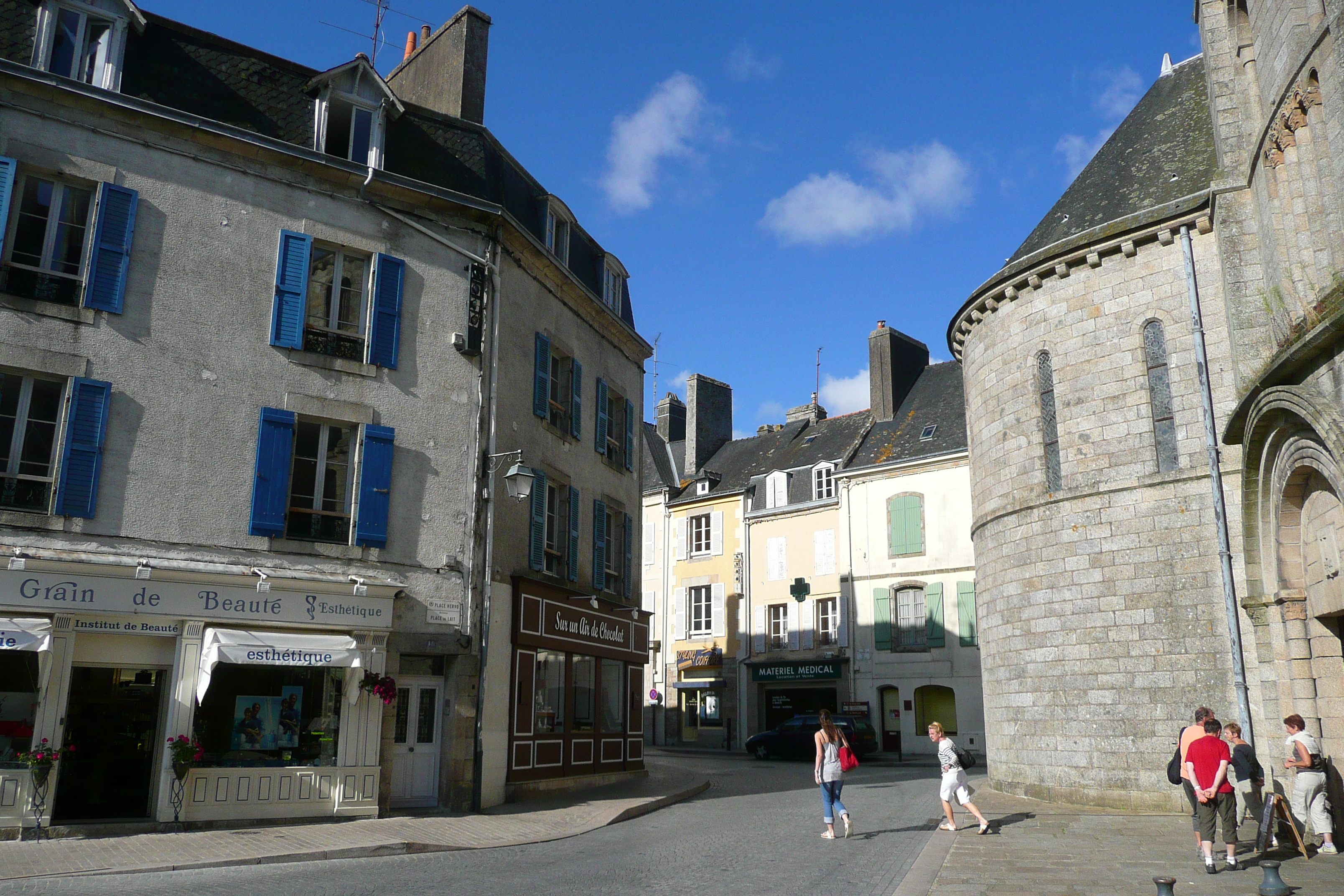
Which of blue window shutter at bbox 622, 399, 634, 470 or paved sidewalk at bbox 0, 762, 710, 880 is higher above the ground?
blue window shutter at bbox 622, 399, 634, 470

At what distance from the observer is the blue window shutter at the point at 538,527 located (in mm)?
15227

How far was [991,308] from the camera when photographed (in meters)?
15.7

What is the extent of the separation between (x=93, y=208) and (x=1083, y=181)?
1378cm

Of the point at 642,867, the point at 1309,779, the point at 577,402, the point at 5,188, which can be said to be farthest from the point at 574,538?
the point at 1309,779

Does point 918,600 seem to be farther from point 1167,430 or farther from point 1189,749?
point 1189,749

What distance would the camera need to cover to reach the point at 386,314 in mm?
13367

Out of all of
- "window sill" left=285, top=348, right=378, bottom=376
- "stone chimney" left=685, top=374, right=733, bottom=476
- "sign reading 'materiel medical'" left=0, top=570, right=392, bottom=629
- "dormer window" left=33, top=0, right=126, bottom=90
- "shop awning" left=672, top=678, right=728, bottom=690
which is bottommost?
"shop awning" left=672, top=678, right=728, bottom=690

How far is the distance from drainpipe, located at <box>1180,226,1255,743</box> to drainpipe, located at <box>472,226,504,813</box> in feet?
29.8

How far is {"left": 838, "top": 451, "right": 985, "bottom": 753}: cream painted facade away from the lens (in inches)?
1051

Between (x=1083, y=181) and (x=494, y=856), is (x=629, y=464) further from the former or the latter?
(x=494, y=856)

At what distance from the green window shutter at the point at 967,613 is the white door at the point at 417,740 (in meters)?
16.9

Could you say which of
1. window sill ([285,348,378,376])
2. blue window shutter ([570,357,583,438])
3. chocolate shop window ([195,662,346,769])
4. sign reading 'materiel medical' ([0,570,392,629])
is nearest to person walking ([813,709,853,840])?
sign reading 'materiel medical' ([0,570,392,629])

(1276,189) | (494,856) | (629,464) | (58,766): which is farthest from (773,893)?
(629,464)

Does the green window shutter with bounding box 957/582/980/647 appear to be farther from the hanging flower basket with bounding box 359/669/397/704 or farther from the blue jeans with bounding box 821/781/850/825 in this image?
the hanging flower basket with bounding box 359/669/397/704
